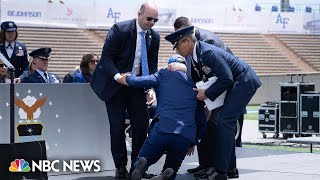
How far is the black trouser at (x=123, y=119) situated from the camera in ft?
28.3

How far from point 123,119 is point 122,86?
13.5 inches

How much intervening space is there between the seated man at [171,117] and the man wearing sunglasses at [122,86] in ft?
1.58

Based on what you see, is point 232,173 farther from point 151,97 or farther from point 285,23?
point 285,23

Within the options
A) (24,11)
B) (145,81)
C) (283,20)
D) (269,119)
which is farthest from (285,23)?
(145,81)

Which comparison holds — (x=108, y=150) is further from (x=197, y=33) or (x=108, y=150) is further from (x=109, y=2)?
(x=109, y=2)

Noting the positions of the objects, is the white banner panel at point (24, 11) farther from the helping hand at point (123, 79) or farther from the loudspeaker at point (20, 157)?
the helping hand at point (123, 79)

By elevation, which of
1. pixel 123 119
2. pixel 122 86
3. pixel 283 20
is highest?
pixel 283 20

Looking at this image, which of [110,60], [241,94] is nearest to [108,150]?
[110,60]

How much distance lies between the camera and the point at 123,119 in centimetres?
866

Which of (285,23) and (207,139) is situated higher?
(285,23)

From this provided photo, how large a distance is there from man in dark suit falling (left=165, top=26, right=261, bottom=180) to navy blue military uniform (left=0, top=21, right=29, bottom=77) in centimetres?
342

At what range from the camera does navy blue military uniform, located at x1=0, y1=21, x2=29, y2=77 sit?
1095cm

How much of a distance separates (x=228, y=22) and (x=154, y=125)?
32013mm

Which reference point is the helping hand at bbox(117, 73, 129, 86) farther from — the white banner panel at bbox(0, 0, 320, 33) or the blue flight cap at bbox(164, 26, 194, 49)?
the white banner panel at bbox(0, 0, 320, 33)
